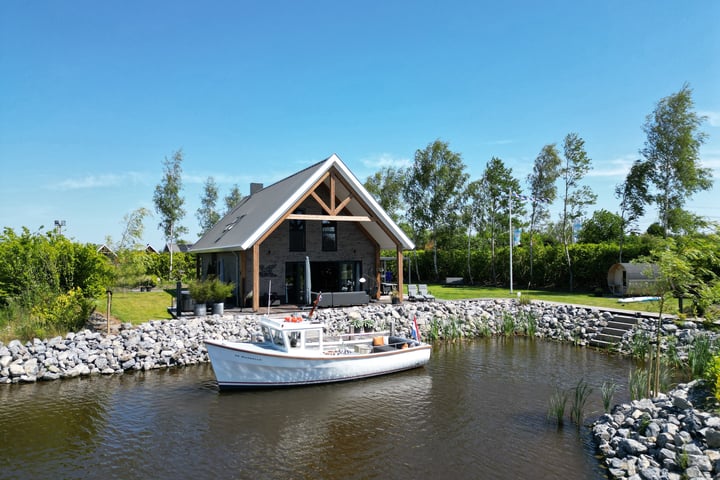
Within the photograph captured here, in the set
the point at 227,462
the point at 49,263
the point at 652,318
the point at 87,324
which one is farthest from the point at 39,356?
the point at 652,318

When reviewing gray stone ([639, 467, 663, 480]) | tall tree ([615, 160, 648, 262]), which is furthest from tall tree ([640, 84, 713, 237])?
gray stone ([639, 467, 663, 480])

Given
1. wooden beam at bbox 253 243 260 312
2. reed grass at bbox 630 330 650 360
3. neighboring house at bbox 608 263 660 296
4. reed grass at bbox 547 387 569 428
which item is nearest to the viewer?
reed grass at bbox 547 387 569 428

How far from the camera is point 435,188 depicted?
36594 mm

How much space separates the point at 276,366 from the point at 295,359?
494 mm

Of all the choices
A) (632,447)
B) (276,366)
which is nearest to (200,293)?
(276,366)

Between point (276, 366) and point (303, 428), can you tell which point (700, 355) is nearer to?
point (303, 428)

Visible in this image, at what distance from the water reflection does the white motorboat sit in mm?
331

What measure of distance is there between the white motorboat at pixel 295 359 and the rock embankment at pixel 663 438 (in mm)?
5583

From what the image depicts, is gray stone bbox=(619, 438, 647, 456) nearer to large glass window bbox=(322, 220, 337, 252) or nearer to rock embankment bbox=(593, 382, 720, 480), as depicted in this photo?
rock embankment bbox=(593, 382, 720, 480)

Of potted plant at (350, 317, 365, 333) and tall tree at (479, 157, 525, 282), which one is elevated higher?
tall tree at (479, 157, 525, 282)

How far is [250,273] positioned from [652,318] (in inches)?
618

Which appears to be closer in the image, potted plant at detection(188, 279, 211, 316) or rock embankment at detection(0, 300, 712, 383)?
rock embankment at detection(0, 300, 712, 383)

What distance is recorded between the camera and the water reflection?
7.65m

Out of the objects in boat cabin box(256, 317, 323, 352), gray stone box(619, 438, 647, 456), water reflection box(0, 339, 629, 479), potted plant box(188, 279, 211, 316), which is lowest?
water reflection box(0, 339, 629, 479)
